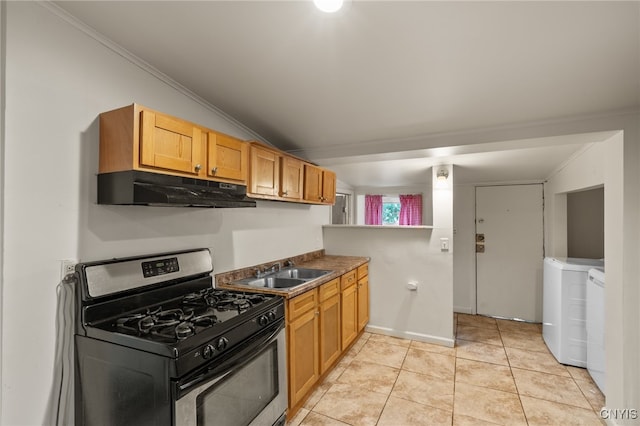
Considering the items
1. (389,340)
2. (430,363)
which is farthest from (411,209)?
(430,363)

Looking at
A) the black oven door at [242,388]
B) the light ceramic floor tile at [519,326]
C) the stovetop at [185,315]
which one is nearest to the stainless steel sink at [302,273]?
the stovetop at [185,315]

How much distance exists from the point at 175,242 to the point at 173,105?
0.93m

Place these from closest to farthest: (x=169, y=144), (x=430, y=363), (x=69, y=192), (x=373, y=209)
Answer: (x=69, y=192) < (x=169, y=144) < (x=430, y=363) < (x=373, y=209)

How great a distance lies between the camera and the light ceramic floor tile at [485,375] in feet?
8.59

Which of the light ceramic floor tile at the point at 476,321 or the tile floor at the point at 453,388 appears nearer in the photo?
the tile floor at the point at 453,388

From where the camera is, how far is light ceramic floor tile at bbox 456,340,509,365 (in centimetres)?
310

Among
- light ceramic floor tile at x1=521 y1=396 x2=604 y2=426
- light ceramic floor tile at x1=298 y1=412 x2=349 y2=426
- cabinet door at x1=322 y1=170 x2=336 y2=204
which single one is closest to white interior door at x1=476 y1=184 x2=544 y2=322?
light ceramic floor tile at x1=521 y1=396 x2=604 y2=426

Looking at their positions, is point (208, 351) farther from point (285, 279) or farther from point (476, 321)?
point (476, 321)

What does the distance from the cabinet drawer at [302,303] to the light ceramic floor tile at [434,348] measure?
1.68m

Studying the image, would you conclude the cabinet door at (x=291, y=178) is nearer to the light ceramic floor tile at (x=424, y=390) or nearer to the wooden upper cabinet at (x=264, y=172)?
the wooden upper cabinet at (x=264, y=172)

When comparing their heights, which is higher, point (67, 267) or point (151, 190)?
point (151, 190)

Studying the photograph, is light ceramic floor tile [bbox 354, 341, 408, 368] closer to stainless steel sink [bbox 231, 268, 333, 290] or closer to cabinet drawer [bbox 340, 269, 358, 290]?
cabinet drawer [bbox 340, 269, 358, 290]

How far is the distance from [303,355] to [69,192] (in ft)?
6.02

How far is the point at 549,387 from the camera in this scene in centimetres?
259
